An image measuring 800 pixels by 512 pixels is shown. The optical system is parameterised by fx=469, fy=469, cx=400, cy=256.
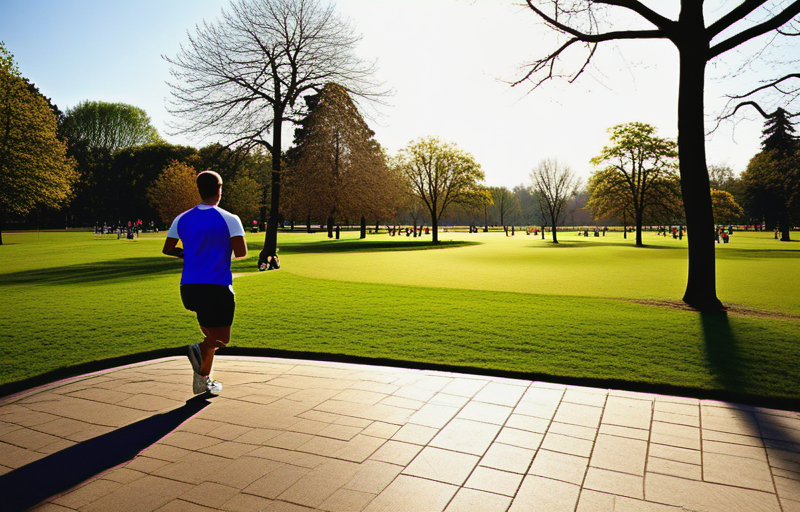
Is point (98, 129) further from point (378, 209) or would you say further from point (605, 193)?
point (605, 193)

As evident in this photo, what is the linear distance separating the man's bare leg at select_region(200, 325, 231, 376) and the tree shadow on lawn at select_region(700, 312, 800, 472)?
14.9ft

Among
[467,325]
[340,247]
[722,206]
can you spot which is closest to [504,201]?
[722,206]

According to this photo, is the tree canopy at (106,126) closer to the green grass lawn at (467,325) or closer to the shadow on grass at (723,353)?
the green grass lawn at (467,325)

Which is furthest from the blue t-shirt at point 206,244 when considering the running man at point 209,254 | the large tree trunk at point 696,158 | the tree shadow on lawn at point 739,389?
the large tree trunk at point 696,158

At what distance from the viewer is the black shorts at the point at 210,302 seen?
14.3 ft

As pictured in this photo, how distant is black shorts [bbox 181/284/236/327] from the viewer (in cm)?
437

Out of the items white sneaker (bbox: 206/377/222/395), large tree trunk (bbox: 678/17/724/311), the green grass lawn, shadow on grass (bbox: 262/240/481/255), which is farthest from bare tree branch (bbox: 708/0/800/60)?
shadow on grass (bbox: 262/240/481/255)

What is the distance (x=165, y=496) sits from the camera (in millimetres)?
2885

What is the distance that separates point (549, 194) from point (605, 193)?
237 inches

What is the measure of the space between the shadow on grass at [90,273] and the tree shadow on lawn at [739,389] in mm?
16504

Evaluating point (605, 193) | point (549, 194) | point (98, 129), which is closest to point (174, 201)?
point (98, 129)

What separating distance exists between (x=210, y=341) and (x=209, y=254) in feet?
3.00

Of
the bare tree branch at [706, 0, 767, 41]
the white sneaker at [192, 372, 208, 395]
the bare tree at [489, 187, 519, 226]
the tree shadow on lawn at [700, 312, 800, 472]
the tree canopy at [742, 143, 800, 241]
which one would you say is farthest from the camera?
the bare tree at [489, 187, 519, 226]

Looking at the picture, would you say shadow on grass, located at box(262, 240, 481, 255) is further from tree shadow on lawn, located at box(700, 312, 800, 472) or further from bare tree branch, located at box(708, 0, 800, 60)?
tree shadow on lawn, located at box(700, 312, 800, 472)
